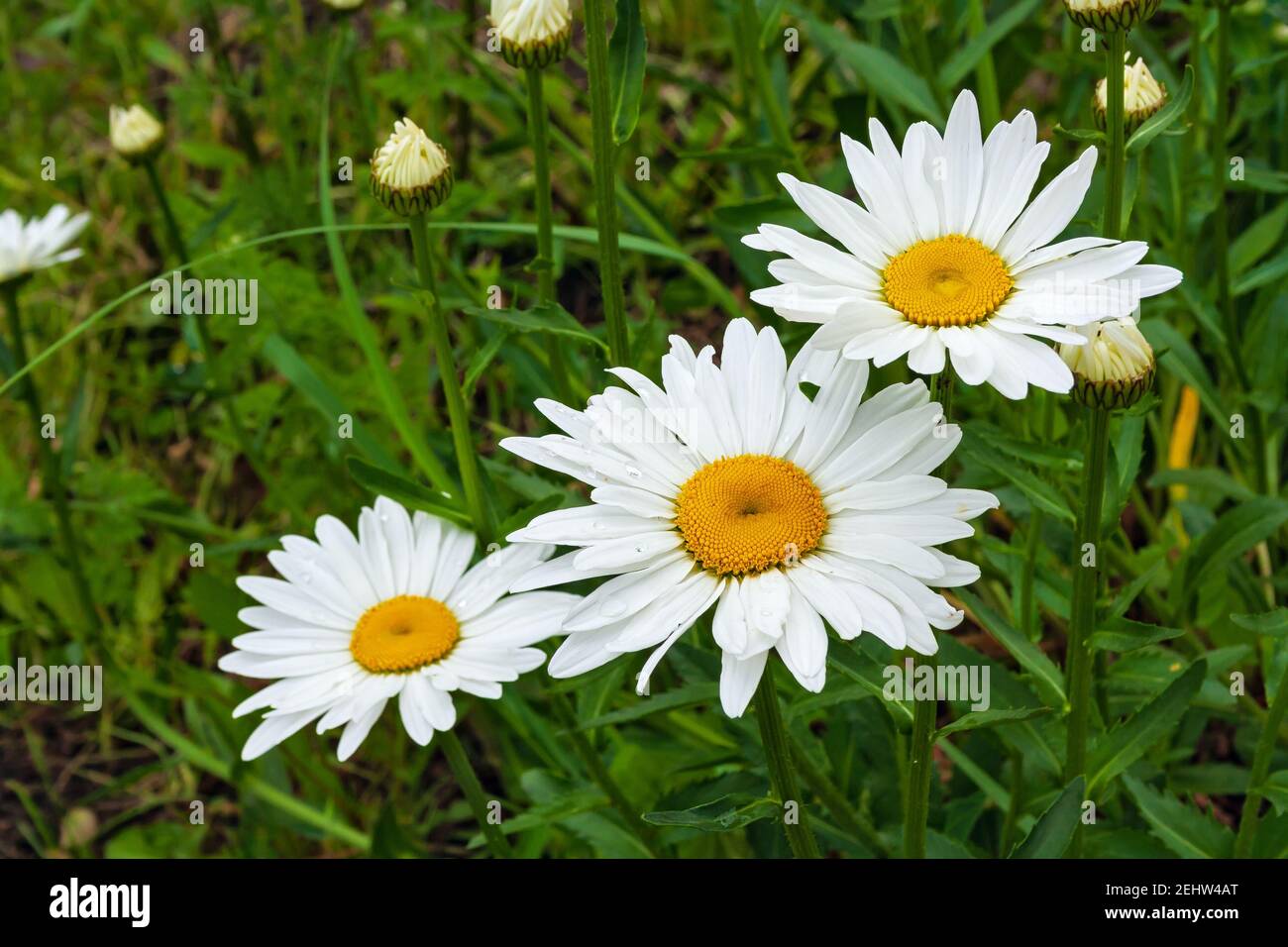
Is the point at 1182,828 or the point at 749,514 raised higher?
the point at 749,514

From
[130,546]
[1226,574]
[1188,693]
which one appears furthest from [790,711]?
[130,546]

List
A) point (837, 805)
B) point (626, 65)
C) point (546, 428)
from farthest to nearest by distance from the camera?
point (546, 428)
point (837, 805)
point (626, 65)

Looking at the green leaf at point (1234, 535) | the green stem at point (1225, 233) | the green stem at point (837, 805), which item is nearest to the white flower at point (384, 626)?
the green stem at point (837, 805)

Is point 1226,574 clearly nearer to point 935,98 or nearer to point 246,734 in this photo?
point 935,98

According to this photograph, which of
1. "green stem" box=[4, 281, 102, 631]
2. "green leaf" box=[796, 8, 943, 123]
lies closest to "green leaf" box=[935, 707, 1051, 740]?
"green leaf" box=[796, 8, 943, 123]

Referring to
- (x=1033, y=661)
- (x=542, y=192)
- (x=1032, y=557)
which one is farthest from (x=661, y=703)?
(x=542, y=192)

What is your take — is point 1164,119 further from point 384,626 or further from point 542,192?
point 384,626
